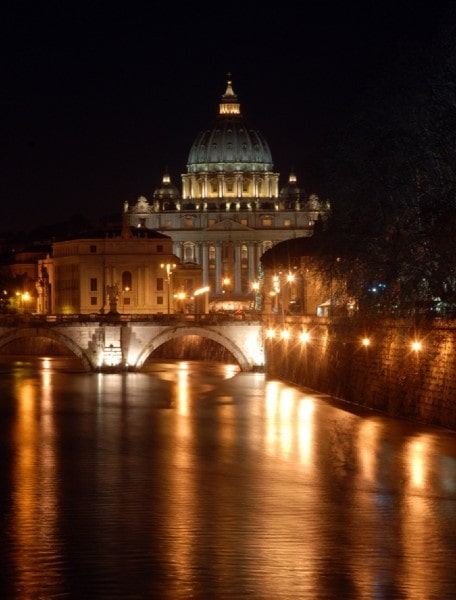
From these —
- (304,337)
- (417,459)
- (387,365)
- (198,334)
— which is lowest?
(417,459)

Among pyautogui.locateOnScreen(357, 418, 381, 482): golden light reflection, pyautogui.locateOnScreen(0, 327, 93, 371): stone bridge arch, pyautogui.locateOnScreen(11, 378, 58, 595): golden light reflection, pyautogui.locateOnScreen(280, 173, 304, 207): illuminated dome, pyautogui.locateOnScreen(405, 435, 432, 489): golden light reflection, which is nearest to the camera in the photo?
pyautogui.locateOnScreen(11, 378, 58, 595): golden light reflection

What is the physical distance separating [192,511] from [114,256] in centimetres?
8037

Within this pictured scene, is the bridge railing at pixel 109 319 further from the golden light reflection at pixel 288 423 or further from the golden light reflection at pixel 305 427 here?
the golden light reflection at pixel 305 427

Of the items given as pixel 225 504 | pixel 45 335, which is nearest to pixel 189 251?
pixel 45 335

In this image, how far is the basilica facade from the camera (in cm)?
16100

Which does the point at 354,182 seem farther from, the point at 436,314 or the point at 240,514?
the point at 240,514

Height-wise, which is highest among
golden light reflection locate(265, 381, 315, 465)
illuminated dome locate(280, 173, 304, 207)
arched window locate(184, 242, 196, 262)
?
illuminated dome locate(280, 173, 304, 207)

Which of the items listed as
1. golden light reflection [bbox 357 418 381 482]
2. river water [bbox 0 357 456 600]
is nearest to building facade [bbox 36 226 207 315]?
river water [bbox 0 357 456 600]

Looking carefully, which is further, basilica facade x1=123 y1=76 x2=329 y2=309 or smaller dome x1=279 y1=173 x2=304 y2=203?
smaller dome x1=279 y1=173 x2=304 y2=203

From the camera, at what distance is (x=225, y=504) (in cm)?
2822

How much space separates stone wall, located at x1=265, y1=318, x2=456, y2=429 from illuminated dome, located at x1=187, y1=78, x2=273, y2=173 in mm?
120545

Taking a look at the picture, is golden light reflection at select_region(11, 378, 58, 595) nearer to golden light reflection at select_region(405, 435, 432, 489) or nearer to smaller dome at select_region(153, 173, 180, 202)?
golden light reflection at select_region(405, 435, 432, 489)

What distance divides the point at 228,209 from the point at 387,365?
12756cm

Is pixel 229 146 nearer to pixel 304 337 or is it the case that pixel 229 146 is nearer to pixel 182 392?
pixel 304 337
